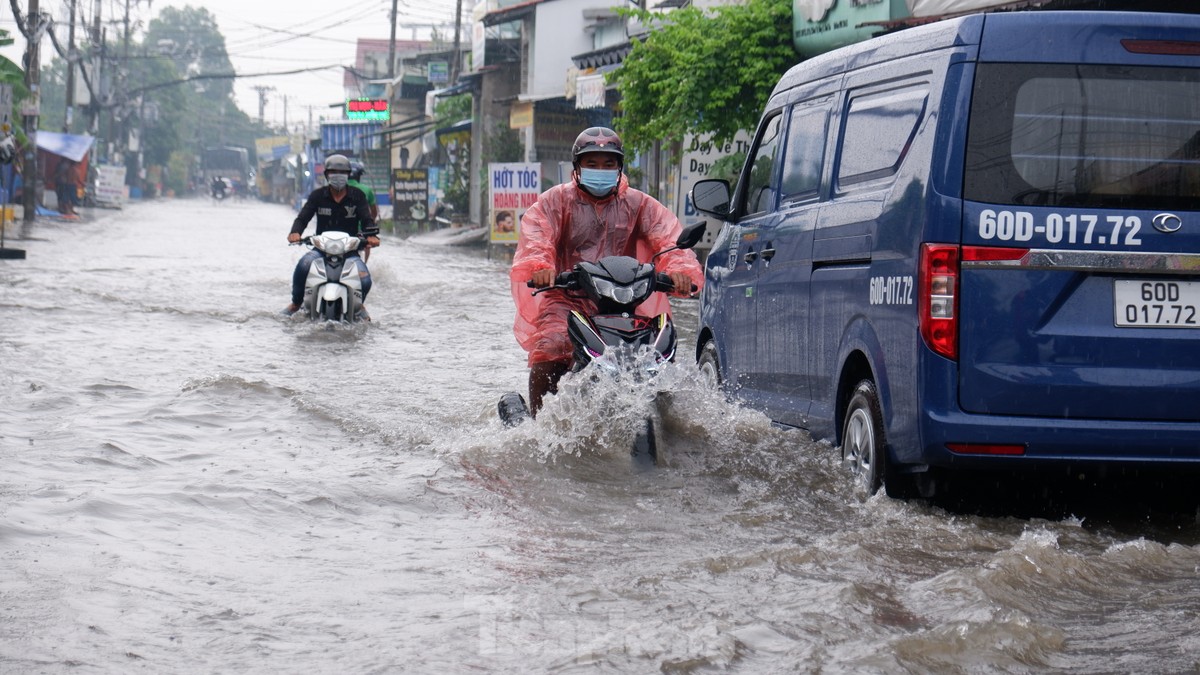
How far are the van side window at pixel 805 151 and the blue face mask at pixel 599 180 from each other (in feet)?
2.54

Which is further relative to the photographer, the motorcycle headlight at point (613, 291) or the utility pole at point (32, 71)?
the utility pole at point (32, 71)

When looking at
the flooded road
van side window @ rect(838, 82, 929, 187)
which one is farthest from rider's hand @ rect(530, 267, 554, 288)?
van side window @ rect(838, 82, 929, 187)

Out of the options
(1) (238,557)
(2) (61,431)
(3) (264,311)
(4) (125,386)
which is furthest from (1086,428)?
(3) (264,311)

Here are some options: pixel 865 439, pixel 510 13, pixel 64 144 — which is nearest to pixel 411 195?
pixel 510 13

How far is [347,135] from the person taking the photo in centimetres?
7562

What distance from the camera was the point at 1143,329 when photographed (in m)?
5.21

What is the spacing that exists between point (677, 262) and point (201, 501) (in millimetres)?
2331

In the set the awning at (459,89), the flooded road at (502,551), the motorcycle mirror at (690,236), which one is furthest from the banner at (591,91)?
the motorcycle mirror at (690,236)

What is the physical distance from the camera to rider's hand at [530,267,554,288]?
6.71 meters

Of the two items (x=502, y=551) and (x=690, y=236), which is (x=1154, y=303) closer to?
(x=690, y=236)

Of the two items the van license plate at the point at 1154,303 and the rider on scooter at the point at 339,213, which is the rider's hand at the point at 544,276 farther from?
the rider on scooter at the point at 339,213

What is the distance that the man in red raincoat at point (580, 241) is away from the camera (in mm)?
6969

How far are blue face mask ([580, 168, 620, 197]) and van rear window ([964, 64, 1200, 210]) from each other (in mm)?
2192

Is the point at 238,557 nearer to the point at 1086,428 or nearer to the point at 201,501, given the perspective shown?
the point at 201,501
